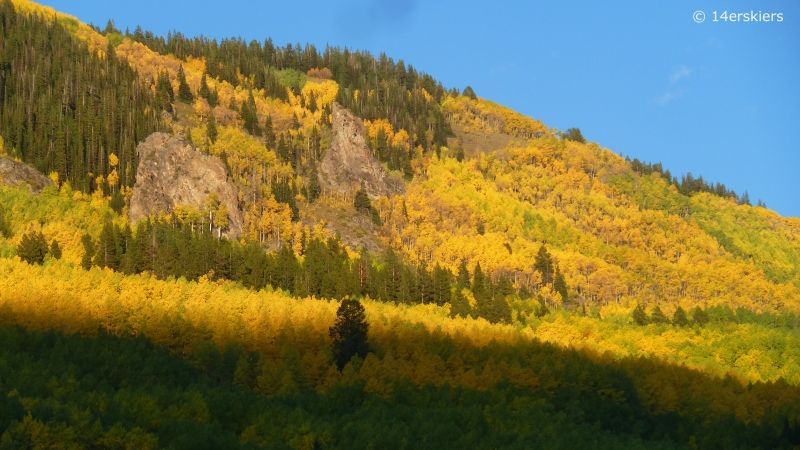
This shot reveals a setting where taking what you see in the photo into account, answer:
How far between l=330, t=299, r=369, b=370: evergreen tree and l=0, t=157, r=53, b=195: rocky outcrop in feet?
329

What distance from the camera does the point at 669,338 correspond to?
483ft

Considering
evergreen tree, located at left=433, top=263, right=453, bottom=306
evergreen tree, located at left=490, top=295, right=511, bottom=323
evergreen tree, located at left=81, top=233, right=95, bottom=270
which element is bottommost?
evergreen tree, located at left=490, top=295, right=511, bottom=323

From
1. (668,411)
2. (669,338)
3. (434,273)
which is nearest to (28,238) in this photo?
(434,273)

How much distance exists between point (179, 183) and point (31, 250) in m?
Result: 47.2

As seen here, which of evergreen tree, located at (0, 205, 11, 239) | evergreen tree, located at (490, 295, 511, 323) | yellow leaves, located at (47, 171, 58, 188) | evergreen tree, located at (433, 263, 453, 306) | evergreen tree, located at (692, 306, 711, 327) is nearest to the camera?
evergreen tree, located at (0, 205, 11, 239)

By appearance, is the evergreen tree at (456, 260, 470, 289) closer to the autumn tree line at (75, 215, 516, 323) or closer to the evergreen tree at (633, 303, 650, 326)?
the autumn tree line at (75, 215, 516, 323)

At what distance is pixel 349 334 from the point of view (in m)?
107

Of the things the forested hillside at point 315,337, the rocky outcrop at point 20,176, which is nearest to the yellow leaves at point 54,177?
the forested hillside at point 315,337

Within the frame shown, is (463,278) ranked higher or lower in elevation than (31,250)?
lower

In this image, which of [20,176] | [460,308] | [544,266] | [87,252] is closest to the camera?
[87,252]

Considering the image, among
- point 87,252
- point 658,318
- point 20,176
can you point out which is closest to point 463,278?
point 658,318

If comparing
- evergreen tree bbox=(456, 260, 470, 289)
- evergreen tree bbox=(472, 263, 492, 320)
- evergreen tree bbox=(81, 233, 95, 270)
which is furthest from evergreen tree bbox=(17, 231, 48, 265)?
evergreen tree bbox=(456, 260, 470, 289)

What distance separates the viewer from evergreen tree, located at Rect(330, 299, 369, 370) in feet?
348

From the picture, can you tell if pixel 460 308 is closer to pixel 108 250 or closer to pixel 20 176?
pixel 108 250
